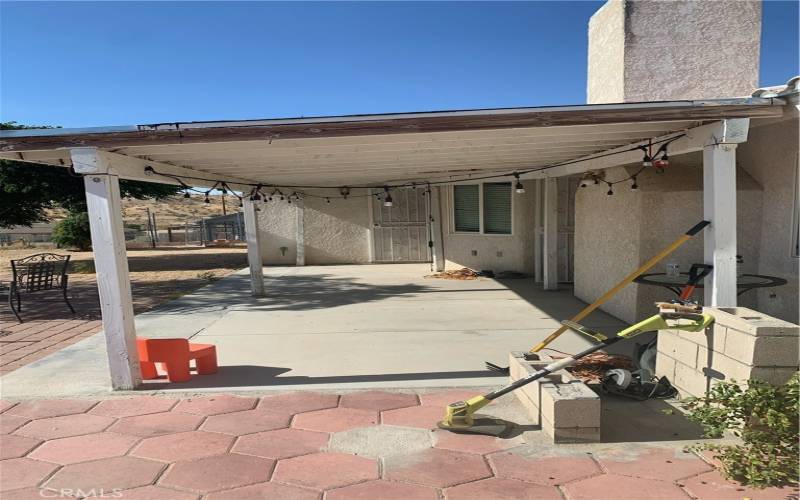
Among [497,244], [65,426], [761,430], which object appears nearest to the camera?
[761,430]

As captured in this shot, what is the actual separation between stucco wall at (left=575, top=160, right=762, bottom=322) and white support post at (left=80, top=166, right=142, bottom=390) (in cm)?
586

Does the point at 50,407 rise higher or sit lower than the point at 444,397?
A: higher

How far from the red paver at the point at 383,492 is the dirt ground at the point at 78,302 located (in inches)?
176

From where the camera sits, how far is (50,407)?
3855mm

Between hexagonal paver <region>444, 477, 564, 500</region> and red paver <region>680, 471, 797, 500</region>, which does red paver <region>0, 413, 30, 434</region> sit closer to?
hexagonal paver <region>444, 477, 564, 500</region>

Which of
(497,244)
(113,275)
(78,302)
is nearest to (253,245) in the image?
(78,302)

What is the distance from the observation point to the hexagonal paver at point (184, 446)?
Answer: 9.96 ft

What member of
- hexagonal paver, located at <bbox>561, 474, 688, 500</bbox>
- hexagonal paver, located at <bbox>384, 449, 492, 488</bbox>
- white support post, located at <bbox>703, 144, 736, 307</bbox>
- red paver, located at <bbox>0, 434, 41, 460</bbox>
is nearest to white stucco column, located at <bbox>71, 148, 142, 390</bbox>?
red paver, located at <bbox>0, 434, 41, 460</bbox>

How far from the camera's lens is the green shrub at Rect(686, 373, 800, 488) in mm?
2480

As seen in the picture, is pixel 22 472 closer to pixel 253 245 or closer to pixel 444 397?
pixel 444 397

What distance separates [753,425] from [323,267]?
38.2 feet

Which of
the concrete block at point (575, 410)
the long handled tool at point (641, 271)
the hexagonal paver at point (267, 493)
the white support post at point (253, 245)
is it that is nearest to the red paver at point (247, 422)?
the hexagonal paver at point (267, 493)

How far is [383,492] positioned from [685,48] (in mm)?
7873

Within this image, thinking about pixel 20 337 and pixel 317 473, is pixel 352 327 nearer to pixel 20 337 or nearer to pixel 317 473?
pixel 317 473
